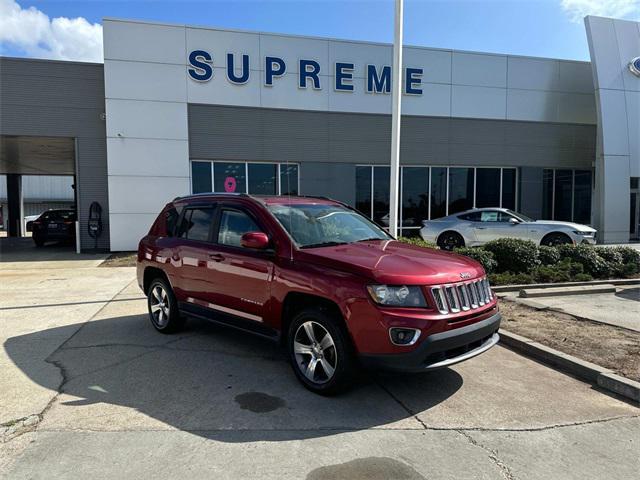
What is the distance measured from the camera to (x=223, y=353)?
5371mm

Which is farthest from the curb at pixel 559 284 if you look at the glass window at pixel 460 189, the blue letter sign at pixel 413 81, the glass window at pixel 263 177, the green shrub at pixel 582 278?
the blue letter sign at pixel 413 81

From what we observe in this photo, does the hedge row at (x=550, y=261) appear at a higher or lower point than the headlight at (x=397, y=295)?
lower

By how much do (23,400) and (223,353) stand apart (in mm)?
1958

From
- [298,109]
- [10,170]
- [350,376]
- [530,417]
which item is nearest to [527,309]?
[530,417]

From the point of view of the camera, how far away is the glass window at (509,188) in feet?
64.0

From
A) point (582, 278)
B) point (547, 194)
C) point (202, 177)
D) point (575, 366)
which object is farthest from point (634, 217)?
point (575, 366)

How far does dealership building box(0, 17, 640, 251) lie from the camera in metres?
15.9

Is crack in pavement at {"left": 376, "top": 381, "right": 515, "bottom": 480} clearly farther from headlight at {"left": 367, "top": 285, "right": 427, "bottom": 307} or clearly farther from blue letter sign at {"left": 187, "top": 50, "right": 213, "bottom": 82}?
Result: blue letter sign at {"left": 187, "top": 50, "right": 213, "bottom": 82}

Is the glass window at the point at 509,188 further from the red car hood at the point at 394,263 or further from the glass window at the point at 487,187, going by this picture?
the red car hood at the point at 394,263

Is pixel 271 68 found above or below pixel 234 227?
above

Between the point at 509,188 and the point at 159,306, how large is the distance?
55.7ft

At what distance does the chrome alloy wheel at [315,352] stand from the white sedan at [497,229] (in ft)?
33.3

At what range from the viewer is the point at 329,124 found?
17.4 m

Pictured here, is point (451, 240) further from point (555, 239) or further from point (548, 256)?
point (548, 256)
